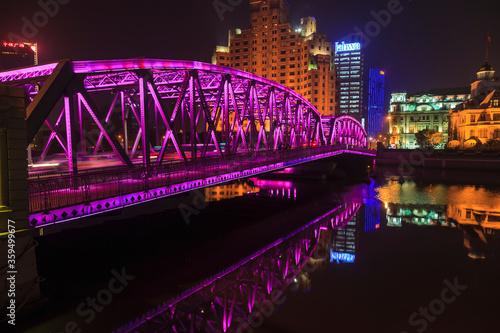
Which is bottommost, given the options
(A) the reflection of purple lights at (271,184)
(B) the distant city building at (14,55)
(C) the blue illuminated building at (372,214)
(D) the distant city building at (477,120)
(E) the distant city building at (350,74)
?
(C) the blue illuminated building at (372,214)

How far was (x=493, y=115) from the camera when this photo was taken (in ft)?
295

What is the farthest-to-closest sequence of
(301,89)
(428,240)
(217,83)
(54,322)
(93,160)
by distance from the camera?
1. (301,89)
2. (217,83)
3. (93,160)
4. (428,240)
5. (54,322)

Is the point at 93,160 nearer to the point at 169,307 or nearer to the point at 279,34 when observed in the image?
the point at 169,307

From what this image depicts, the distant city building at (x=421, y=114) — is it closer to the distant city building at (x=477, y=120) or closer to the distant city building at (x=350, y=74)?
the distant city building at (x=477, y=120)

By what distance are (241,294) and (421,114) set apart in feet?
440

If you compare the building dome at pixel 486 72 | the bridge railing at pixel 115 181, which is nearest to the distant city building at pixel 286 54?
the building dome at pixel 486 72

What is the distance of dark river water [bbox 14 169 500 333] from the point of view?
36.4 ft

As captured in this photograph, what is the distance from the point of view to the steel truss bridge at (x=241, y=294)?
10781mm

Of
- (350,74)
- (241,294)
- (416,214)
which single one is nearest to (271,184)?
(416,214)

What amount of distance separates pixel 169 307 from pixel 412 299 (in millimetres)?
9957

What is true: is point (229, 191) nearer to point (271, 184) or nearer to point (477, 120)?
point (271, 184)

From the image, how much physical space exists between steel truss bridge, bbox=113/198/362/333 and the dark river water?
6 cm

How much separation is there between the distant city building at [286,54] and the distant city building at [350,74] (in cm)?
7634

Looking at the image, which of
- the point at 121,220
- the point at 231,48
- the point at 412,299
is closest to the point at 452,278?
the point at 412,299
